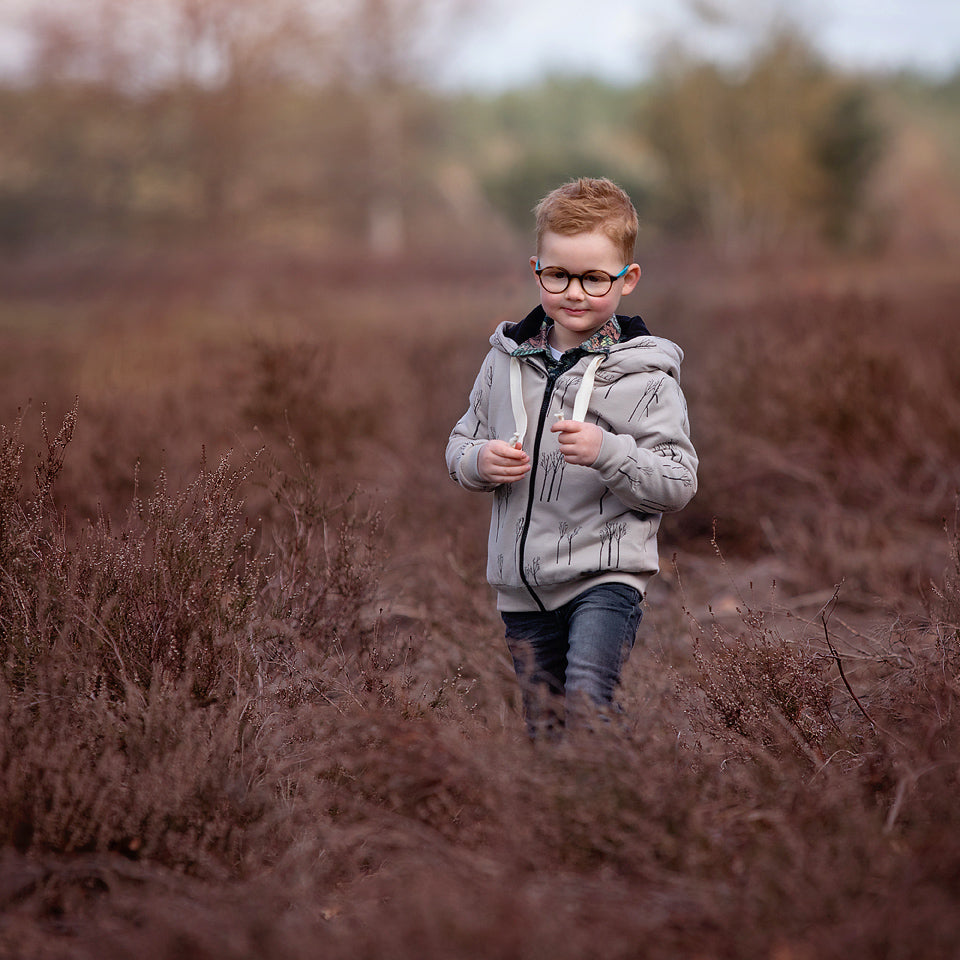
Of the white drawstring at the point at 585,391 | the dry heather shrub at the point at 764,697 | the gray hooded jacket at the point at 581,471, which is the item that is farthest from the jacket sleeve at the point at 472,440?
the dry heather shrub at the point at 764,697

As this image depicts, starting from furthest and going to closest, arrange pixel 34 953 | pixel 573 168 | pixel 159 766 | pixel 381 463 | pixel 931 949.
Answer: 1. pixel 573 168
2. pixel 381 463
3. pixel 159 766
4. pixel 34 953
5. pixel 931 949

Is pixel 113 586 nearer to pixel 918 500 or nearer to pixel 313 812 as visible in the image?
pixel 313 812

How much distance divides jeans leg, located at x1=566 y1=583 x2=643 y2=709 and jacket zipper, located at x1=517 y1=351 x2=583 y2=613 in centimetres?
12

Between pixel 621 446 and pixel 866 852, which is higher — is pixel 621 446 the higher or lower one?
the higher one

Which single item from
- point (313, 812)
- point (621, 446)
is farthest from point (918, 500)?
point (313, 812)

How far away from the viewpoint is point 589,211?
2611mm

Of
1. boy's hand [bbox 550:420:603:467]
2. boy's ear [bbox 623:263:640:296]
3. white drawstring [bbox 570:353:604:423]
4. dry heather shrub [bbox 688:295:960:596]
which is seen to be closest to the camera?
boy's hand [bbox 550:420:603:467]

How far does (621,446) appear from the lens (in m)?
2.53

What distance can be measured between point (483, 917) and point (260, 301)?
57.7 ft

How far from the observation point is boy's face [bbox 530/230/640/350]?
2.63m

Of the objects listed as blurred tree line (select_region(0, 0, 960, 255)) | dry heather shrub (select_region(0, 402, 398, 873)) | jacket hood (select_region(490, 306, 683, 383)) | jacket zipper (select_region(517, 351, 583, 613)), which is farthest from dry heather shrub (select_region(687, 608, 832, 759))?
blurred tree line (select_region(0, 0, 960, 255))

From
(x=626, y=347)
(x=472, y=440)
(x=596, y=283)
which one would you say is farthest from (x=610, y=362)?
(x=472, y=440)

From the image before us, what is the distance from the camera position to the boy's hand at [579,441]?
8.15 feet

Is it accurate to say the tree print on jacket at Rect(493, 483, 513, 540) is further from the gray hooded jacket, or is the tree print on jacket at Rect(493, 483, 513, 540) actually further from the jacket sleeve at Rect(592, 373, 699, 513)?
the jacket sleeve at Rect(592, 373, 699, 513)
